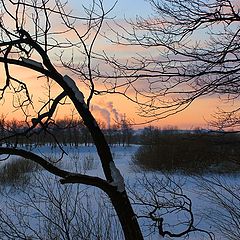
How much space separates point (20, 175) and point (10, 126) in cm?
1239

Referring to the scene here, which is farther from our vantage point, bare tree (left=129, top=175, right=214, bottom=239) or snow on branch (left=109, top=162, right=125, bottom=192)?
bare tree (left=129, top=175, right=214, bottom=239)

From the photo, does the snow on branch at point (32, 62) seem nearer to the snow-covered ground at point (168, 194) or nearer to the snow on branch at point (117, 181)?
the snow on branch at point (117, 181)

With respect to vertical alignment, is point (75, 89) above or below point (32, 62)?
below

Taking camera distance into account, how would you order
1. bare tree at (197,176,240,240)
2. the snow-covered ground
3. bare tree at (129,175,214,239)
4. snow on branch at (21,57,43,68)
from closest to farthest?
1. snow on branch at (21,57,43,68)
2. bare tree at (129,175,214,239)
3. the snow-covered ground
4. bare tree at (197,176,240,240)

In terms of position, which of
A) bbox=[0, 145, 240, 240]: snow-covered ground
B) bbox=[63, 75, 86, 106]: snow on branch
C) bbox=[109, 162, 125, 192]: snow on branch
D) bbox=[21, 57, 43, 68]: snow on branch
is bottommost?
bbox=[0, 145, 240, 240]: snow-covered ground

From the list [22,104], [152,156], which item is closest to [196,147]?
[22,104]

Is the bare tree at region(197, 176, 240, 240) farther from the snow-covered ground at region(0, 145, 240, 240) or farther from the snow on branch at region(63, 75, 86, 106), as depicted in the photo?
the snow on branch at region(63, 75, 86, 106)

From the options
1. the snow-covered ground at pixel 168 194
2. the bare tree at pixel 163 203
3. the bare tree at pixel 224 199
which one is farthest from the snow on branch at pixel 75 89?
the bare tree at pixel 224 199

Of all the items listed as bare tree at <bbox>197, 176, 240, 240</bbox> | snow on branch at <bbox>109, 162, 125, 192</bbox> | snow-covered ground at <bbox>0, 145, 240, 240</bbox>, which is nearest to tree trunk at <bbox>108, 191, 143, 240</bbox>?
snow on branch at <bbox>109, 162, 125, 192</bbox>

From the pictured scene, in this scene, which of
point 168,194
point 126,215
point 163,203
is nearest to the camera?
point 126,215

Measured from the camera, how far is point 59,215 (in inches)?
230

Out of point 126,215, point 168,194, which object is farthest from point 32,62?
point 168,194

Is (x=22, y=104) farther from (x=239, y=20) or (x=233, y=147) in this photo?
(x=233, y=147)

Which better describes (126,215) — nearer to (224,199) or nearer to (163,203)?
(163,203)
